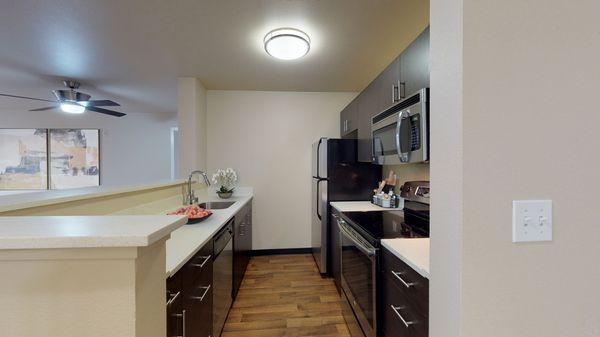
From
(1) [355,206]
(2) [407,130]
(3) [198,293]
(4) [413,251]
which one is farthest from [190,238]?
(1) [355,206]

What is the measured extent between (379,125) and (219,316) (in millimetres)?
1856

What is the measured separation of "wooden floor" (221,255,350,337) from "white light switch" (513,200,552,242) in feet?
5.48

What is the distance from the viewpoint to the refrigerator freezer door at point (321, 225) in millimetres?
2762

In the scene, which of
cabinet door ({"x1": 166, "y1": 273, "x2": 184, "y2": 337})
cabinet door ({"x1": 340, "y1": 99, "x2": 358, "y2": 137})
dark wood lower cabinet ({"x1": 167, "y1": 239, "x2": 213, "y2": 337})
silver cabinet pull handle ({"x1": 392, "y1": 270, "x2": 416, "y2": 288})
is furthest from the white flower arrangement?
silver cabinet pull handle ({"x1": 392, "y1": 270, "x2": 416, "y2": 288})

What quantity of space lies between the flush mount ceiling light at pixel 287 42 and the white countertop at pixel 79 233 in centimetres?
193

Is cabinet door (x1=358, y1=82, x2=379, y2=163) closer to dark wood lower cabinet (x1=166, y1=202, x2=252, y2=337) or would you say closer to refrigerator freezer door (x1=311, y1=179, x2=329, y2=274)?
refrigerator freezer door (x1=311, y1=179, x2=329, y2=274)

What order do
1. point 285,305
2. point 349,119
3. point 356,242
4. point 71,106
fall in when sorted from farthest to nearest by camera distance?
1. point 71,106
2. point 349,119
3. point 285,305
4. point 356,242

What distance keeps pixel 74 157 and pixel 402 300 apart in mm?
6151

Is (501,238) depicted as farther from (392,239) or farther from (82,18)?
(82,18)

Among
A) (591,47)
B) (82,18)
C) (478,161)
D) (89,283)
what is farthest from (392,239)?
(82,18)

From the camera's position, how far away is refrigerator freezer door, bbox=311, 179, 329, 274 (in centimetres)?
276

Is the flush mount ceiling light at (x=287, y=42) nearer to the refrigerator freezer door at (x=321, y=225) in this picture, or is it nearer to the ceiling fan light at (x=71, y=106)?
the refrigerator freezer door at (x=321, y=225)

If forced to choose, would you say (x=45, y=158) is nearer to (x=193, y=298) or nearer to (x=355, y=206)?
(x=193, y=298)

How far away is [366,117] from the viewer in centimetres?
239
